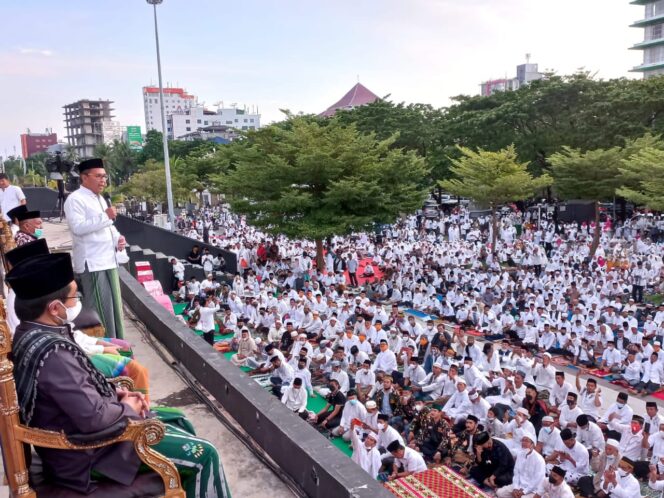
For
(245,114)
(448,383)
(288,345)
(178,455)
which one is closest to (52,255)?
(178,455)

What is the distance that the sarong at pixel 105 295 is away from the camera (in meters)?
4.07

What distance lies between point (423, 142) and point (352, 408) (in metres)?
25.8

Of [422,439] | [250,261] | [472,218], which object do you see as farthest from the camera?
[472,218]

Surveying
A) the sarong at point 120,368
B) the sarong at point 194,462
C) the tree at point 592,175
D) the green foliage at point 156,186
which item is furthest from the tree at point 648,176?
the green foliage at point 156,186

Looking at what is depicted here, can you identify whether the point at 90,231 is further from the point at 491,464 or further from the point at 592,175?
the point at 592,175

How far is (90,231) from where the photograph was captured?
3771 millimetres

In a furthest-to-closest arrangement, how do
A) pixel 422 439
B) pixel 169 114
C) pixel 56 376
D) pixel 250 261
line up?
1. pixel 169 114
2. pixel 250 261
3. pixel 422 439
4. pixel 56 376

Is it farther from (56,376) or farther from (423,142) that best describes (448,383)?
(423,142)

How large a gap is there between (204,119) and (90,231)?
9774cm

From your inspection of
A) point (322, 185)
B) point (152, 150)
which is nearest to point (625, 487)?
point (322, 185)

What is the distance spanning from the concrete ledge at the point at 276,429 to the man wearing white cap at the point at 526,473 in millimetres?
3654

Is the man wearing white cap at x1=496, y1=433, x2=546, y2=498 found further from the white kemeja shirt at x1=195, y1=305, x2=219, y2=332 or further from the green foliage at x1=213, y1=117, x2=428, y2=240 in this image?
the green foliage at x1=213, y1=117, x2=428, y2=240

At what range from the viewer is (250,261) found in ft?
65.5

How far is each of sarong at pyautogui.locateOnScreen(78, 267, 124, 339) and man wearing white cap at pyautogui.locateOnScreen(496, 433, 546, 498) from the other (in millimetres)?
4360
